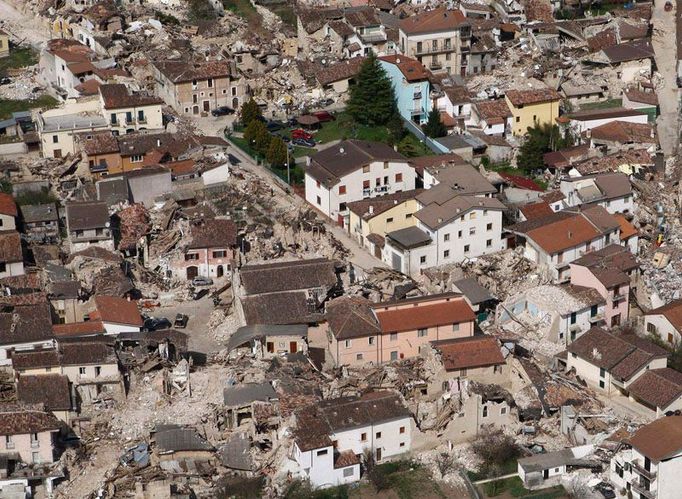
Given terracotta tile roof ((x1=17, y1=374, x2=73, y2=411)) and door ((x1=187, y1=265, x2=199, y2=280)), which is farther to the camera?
door ((x1=187, y1=265, x2=199, y2=280))

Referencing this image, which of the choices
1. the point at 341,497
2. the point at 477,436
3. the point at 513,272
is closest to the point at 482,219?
the point at 513,272

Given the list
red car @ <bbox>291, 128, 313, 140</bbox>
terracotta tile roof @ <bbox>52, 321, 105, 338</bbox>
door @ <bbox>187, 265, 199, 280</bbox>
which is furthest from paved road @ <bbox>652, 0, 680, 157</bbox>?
terracotta tile roof @ <bbox>52, 321, 105, 338</bbox>

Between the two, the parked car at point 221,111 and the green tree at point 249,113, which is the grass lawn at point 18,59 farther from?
the green tree at point 249,113

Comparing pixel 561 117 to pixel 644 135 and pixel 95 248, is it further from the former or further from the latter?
pixel 95 248

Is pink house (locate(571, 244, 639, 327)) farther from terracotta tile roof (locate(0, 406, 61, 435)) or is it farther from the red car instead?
terracotta tile roof (locate(0, 406, 61, 435))

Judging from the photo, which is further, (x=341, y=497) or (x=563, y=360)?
(x=563, y=360)

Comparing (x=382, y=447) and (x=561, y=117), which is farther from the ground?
(x=561, y=117)
